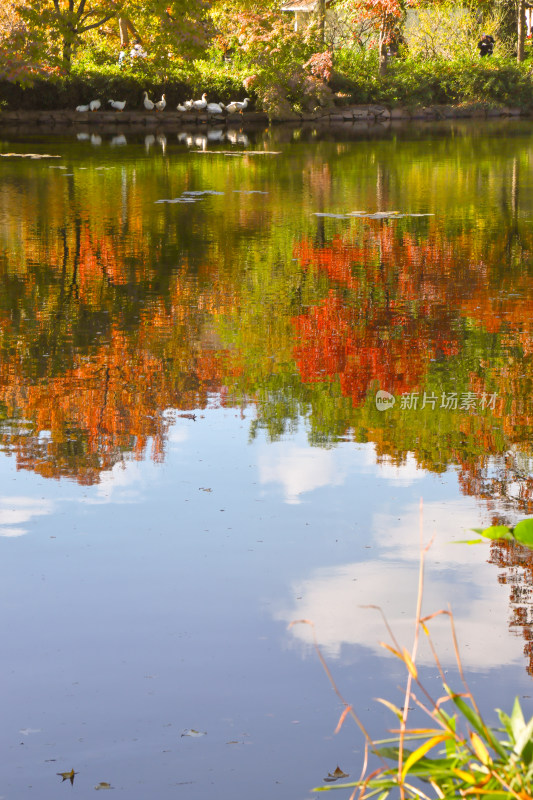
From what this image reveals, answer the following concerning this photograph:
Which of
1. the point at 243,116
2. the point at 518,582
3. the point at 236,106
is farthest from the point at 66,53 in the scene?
the point at 518,582

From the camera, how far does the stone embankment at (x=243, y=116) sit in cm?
3441

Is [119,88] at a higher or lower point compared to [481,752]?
higher

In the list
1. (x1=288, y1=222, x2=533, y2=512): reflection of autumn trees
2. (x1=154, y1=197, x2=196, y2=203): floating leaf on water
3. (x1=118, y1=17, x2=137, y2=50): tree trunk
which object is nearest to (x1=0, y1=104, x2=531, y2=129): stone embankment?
(x1=118, y1=17, x2=137, y2=50): tree trunk

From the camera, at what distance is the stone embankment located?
3441 centimetres

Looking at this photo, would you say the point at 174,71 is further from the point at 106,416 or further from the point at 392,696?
the point at 392,696

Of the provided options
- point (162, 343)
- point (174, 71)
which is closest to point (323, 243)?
point (162, 343)

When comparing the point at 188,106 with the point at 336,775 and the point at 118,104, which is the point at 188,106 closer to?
the point at 118,104

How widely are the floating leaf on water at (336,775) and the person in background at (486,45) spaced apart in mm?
41383

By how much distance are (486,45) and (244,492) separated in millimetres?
40563

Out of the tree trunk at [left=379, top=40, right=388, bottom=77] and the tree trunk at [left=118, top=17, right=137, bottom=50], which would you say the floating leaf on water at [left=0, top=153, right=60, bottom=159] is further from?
the tree trunk at [left=379, top=40, right=388, bottom=77]

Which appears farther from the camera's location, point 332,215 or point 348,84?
point 348,84

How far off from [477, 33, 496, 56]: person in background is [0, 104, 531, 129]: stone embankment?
15.5 ft

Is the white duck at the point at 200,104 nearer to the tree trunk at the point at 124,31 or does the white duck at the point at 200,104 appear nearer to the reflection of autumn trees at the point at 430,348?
the tree trunk at the point at 124,31

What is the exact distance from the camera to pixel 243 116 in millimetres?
36125
